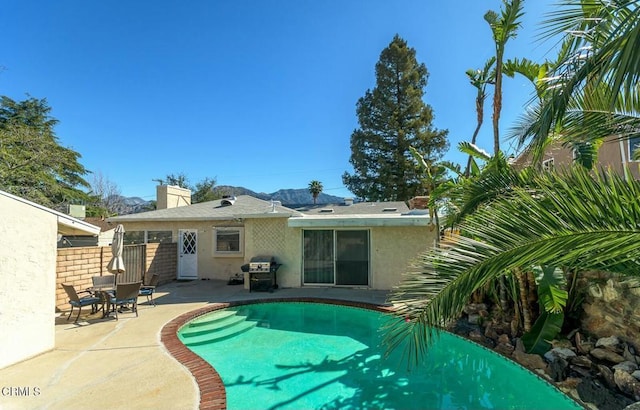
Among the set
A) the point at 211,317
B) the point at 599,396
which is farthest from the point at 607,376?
the point at 211,317

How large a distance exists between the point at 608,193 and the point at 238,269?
18182mm

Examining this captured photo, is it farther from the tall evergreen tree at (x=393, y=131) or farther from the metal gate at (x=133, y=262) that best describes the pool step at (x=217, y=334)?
the tall evergreen tree at (x=393, y=131)

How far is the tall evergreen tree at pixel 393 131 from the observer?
35156 mm

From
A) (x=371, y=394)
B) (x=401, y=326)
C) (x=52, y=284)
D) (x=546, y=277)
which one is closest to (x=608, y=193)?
(x=401, y=326)

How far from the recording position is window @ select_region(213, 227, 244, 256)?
18703 millimetres

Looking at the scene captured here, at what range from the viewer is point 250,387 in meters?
6.97

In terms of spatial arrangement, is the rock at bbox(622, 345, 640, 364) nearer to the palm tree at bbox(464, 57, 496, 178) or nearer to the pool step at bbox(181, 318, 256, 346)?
the palm tree at bbox(464, 57, 496, 178)

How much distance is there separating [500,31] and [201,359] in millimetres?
14344

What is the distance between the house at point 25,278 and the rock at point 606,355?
13973 mm

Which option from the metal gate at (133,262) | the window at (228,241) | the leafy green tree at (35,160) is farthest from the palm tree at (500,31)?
the leafy green tree at (35,160)

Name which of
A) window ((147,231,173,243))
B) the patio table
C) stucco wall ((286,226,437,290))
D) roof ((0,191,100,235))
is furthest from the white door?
stucco wall ((286,226,437,290))

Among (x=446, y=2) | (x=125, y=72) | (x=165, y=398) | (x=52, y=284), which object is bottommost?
(x=165, y=398)

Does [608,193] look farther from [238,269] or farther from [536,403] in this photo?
[238,269]

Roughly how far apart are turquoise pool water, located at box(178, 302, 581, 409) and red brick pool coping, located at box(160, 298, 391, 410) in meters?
0.45
